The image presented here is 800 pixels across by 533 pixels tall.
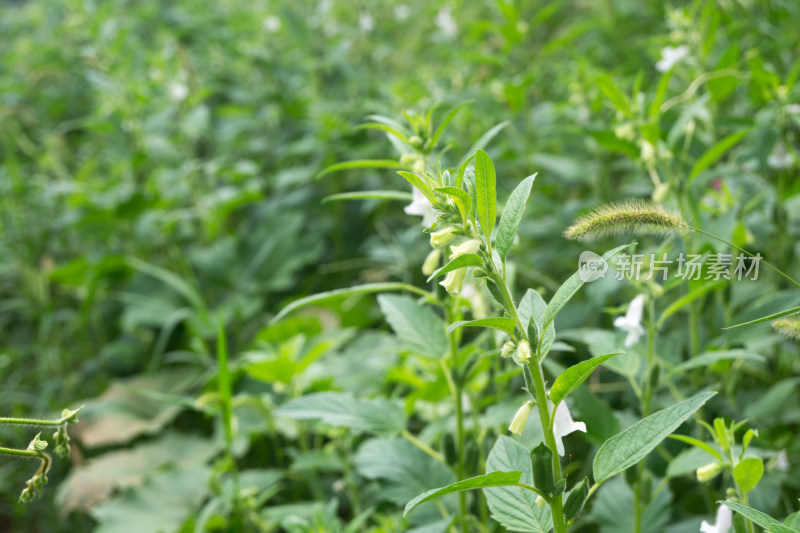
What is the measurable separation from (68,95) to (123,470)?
130 inches

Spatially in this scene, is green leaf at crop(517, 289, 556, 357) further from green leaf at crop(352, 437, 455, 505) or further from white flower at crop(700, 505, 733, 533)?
green leaf at crop(352, 437, 455, 505)

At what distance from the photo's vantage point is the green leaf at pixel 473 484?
26.6 inches

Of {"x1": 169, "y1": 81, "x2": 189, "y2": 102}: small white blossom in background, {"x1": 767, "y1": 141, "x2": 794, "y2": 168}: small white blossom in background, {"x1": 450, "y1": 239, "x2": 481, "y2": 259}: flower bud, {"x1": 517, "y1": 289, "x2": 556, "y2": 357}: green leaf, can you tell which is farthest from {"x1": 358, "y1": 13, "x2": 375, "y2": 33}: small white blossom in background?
{"x1": 450, "y1": 239, "x2": 481, "y2": 259}: flower bud

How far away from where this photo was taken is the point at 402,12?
412cm

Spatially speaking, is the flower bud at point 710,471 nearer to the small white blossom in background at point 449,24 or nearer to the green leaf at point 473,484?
the green leaf at point 473,484

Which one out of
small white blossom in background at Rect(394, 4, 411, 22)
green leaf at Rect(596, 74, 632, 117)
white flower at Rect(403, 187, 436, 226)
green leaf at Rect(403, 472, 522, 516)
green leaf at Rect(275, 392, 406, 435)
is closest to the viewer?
green leaf at Rect(403, 472, 522, 516)

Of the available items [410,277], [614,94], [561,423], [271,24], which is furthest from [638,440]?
[271,24]

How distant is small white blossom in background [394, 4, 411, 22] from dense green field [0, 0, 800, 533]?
0.03 m

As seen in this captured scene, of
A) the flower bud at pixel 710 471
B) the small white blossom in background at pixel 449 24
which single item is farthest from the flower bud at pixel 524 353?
the small white blossom in background at pixel 449 24

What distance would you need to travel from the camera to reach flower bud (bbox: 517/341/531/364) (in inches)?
29.2

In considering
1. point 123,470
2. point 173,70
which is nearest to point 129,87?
point 173,70

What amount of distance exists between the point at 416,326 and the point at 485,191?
471 mm

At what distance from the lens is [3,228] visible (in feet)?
10.4

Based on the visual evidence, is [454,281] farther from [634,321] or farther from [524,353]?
[634,321]
